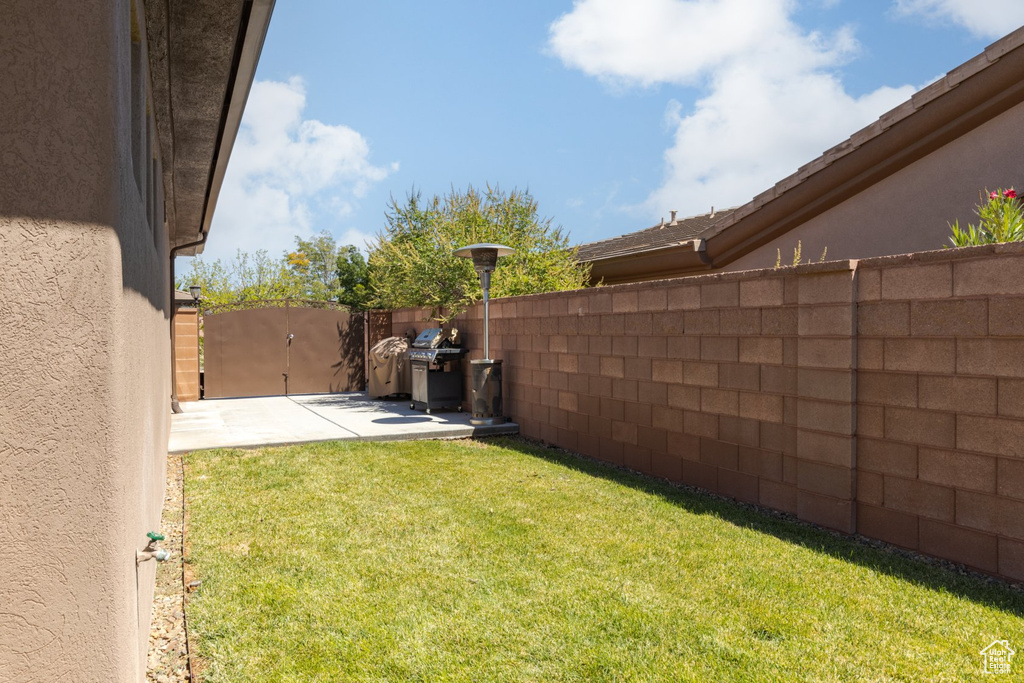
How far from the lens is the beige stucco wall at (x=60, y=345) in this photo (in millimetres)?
1857

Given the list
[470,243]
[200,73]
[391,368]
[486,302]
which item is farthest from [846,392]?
[391,368]

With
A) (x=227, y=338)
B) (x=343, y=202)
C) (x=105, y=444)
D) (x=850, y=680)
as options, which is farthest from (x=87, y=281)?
(x=343, y=202)

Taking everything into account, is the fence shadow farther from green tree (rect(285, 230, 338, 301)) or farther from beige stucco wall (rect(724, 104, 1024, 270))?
green tree (rect(285, 230, 338, 301))

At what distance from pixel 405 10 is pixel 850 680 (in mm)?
12438

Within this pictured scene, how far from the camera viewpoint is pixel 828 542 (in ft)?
15.6

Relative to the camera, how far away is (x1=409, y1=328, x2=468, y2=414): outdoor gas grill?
11.6 meters

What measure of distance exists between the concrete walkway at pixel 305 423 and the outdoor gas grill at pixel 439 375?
25 centimetres

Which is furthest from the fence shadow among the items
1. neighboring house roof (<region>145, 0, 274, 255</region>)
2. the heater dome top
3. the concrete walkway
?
neighboring house roof (<region>145, 0, 274, 255</region>)

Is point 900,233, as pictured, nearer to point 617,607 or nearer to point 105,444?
point 617,607

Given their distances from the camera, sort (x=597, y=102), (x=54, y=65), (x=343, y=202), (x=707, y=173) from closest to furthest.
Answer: (x=54, y=65) < (x=707, y=173) < (x=597, y=102) < (x=343, y=202)

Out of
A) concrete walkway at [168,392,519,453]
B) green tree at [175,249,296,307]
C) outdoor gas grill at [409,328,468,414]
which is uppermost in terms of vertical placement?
green tree at [175,249,296,307]

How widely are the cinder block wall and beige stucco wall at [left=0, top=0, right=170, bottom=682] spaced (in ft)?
14.7

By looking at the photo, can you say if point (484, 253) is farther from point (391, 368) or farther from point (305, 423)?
point (391, 368)

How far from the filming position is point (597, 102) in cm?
2016
